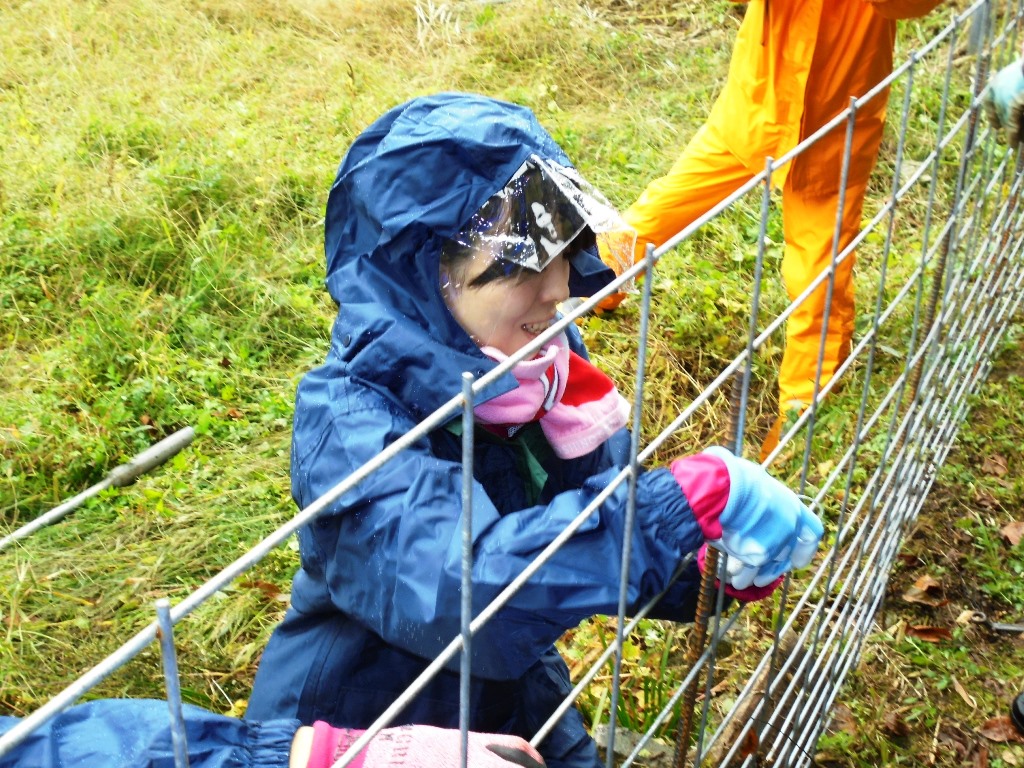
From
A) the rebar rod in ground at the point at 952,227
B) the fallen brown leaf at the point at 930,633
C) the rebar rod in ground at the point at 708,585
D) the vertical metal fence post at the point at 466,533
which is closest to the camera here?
the vertical metal fence post at the point at 466,533

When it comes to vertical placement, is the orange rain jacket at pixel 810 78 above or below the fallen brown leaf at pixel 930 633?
above

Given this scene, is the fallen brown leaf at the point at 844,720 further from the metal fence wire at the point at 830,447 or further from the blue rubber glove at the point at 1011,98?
the blue rubber glove at the point at 1011,98

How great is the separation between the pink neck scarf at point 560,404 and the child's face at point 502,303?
0.12 ft

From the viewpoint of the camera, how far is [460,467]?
1.51 m

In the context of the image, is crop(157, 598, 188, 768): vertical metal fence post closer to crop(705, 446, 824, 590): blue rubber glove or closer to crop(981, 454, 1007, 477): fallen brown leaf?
crop(705, 446, 824, 590): blue rubber glove

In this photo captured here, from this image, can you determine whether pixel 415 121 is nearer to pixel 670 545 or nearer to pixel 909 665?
pixel 670 545

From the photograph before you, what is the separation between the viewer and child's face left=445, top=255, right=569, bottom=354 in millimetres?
1675

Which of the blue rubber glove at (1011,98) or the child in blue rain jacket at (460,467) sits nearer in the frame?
the child in blue rain jacket at (460,467)

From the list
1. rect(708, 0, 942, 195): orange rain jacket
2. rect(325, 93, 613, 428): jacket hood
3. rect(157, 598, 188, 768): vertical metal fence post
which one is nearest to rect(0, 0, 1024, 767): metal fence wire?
rect(157, 598, 188, 768): vertical metal fence post

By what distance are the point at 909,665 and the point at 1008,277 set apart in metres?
1.51

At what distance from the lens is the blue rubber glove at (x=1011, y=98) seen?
229 centimetres

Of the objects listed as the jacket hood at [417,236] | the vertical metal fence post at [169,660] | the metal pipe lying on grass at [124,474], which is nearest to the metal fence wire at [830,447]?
the vertical metal fence post at [169,660]

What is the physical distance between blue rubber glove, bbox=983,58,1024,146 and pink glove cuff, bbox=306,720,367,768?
73.9 inches

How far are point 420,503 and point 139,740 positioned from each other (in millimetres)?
459
